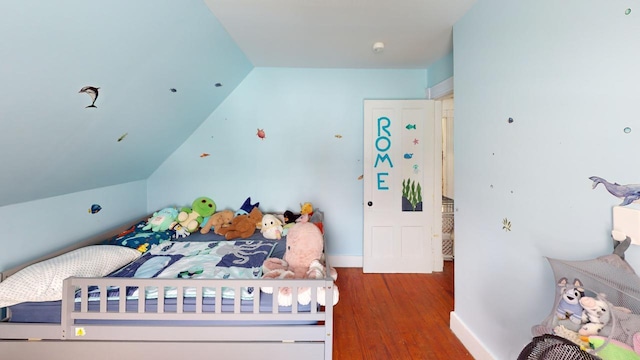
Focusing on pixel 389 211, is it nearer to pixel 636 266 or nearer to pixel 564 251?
pixel 564 251

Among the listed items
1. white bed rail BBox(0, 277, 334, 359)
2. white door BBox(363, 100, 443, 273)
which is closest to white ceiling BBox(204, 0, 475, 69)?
white door BBox(363, 100, 443, 273)

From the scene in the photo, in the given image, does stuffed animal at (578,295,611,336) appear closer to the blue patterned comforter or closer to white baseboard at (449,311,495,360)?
white baseboard at (449,311,495,360)

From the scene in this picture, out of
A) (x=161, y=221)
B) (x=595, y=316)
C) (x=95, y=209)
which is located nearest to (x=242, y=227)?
(x=161, y=221)

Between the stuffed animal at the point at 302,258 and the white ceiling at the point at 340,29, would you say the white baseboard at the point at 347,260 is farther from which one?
the white ceiling at the point at 340,29

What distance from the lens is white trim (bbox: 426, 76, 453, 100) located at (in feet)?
9.02

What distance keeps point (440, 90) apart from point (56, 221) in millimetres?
3570

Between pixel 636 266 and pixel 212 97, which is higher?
pixel 212 97

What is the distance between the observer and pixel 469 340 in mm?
1907

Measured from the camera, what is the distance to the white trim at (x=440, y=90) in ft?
9.02

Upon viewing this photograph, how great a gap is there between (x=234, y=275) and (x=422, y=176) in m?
2.36

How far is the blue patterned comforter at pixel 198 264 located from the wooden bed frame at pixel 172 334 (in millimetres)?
85

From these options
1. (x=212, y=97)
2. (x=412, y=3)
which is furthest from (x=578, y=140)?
(x=212, y=97)

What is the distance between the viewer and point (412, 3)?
5.99 feet

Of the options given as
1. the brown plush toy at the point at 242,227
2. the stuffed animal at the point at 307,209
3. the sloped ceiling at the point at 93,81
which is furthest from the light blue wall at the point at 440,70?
the brown plush toy at the point at 242,227
